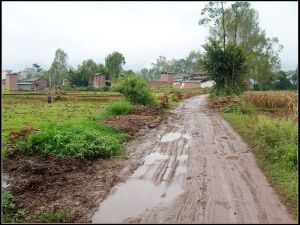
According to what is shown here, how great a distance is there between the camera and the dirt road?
19.5 ft

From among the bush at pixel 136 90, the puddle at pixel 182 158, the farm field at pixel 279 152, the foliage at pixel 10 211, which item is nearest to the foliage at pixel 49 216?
the foliage at pixel 10 211

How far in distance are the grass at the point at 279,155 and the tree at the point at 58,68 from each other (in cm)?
7824

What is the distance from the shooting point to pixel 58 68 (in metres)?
90.2

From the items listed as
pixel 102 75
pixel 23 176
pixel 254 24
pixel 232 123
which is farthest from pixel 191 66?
pixel 23 176

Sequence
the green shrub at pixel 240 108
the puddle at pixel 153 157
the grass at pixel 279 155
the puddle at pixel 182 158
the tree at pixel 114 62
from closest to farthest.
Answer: the grass at pixel 279 155 < the puddle at pixel 153 157 < the puddle at pixel 182 158 < the green shrub at pixel 240 108 < the tree at pixel 114 62

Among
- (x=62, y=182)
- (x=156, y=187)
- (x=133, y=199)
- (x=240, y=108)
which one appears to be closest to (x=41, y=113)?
(x=240, y=108)

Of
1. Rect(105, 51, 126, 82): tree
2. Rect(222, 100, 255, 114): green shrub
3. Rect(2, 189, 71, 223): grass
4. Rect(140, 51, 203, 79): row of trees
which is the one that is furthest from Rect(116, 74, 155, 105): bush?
Rect(140, 51, 203, 79): row of trees

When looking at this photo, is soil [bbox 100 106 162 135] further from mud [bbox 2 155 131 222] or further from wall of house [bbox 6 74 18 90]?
wall of house [bbox 6 74 18 90]

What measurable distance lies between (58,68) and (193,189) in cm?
8712

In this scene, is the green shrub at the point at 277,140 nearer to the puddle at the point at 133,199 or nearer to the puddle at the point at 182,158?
the puddle at the point at 182,158

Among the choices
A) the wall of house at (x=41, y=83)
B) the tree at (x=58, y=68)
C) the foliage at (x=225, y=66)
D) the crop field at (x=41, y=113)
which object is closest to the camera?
the crop field at (x=41, y=113)

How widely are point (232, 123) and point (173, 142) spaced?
20.6 ft

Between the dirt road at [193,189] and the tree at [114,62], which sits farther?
the tree at [114,62]

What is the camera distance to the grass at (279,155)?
23.4 ft
